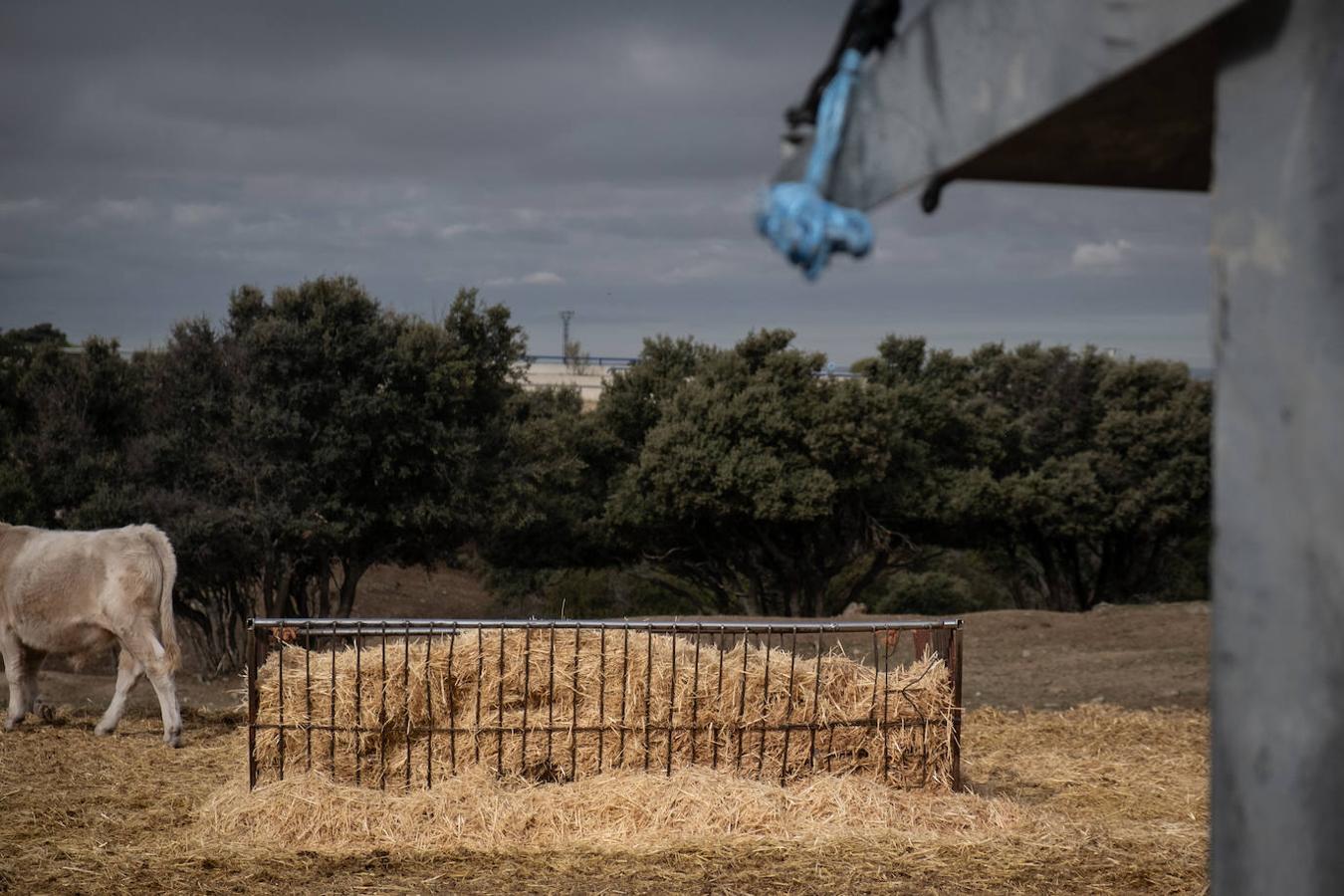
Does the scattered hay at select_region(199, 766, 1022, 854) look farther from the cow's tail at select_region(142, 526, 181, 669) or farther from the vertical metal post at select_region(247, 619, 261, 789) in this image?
the cow's tail at select_region(142, 526, 181, 669)

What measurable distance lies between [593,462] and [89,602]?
1523cm

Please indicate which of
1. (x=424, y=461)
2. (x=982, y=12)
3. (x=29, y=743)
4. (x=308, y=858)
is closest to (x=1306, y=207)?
(x=982, y=12)

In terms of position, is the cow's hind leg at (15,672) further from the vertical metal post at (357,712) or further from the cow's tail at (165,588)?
the vertical metal post at (357,712)

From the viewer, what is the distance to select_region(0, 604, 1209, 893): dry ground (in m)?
5.75

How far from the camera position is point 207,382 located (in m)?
16.9

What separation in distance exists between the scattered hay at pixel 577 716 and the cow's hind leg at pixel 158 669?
271 centimetres

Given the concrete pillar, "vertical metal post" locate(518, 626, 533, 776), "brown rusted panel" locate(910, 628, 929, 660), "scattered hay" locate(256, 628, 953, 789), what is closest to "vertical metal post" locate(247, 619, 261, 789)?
"scattered hay" locate(256, 628, 953, 789)

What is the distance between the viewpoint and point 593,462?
82.0ft

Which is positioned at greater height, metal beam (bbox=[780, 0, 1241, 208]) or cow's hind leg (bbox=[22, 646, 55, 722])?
metal beam (bbox=[780, 0, 1241, 208])

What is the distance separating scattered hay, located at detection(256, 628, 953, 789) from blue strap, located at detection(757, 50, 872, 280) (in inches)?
207

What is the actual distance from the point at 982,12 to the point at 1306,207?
506 mm

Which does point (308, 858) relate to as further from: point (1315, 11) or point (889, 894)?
point (1315, 11)

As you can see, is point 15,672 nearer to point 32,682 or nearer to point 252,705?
point 32,682

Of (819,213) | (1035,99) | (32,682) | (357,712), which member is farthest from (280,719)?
(1035,99)
